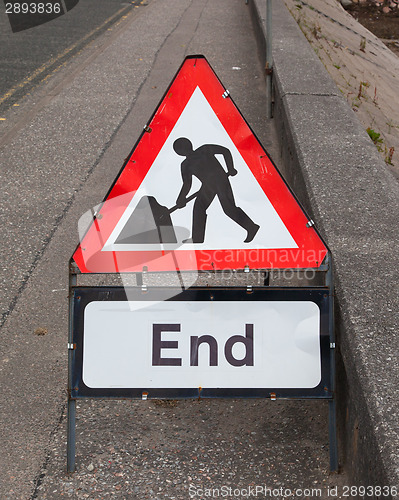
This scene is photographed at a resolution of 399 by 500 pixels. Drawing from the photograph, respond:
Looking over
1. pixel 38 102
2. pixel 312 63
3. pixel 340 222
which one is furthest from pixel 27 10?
pixel 340 222

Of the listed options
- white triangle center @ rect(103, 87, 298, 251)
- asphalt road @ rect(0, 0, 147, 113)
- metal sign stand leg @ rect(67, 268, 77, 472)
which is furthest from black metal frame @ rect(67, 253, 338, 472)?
asphalt road @ rect(0, 0, 147, 113)

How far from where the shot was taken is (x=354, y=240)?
3781 millimetres

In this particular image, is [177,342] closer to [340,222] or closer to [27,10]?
[340,222]

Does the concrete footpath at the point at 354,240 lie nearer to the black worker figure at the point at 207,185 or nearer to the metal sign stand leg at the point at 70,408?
the black worker figure at the point at 207,185

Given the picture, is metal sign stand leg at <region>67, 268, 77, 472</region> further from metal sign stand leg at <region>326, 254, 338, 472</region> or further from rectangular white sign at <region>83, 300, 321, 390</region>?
metal sign stand leg at <region>326, 254, 338, 472</region>

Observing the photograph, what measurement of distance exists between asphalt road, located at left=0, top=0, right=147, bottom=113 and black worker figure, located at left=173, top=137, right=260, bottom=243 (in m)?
6.61

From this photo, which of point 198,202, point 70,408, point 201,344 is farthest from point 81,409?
point 198,202

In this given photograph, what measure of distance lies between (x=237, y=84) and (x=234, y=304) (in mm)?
7150

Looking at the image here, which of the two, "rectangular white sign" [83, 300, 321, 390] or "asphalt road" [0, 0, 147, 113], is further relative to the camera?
"asphalt road" [0, 0, 147, 113]

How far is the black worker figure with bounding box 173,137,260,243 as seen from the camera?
2.95m

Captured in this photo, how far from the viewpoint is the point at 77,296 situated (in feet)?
9.72

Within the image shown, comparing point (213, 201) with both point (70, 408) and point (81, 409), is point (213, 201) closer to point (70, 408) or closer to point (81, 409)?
point (70, 408)

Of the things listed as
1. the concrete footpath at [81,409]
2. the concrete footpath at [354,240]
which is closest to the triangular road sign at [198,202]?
the concrete footpath at [354,240]

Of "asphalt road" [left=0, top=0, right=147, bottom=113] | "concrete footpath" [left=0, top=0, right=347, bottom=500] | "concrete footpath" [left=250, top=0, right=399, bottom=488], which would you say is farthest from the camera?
"asphalt road" [left=0, top=0, right=147, bottom=113]
